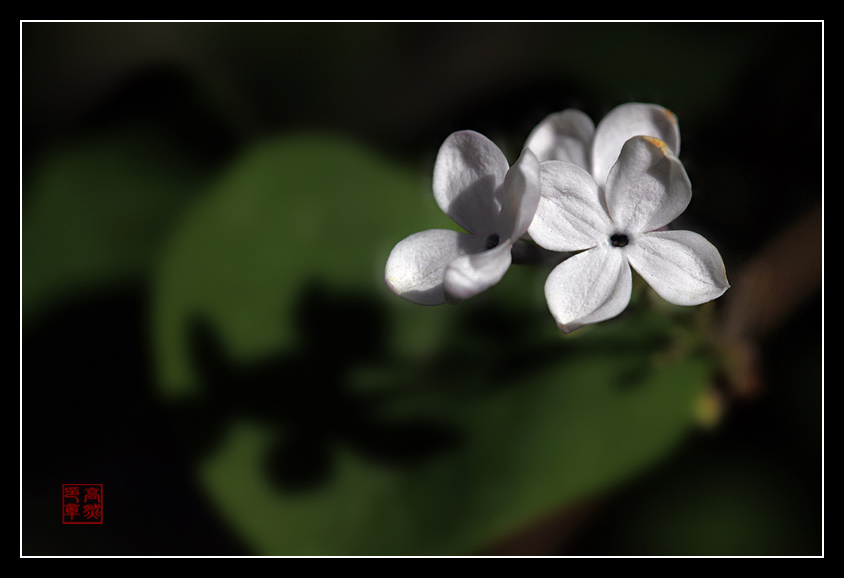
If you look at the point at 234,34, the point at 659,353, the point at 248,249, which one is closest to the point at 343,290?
the point at 248,249

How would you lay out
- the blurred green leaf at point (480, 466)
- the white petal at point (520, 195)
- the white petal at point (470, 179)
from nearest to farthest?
the white petal at point (520, 195) < the white petal at point (470, 179) < the blurred green leaf at point (480, 466)

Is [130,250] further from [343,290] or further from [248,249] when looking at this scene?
[343,290]

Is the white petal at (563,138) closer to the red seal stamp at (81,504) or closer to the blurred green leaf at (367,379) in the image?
the blurred green leaf at (367,379)

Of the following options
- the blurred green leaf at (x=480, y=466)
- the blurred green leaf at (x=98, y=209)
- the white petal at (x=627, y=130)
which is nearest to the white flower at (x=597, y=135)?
the white petal at (x=627, y=130)

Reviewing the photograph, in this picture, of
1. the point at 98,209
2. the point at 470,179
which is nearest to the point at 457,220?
the point at 470,179

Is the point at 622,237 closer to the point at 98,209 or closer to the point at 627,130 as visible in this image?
the point at 627,130

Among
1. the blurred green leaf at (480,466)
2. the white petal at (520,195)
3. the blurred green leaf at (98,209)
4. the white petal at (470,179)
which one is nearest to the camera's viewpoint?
the white petal at (520,195)

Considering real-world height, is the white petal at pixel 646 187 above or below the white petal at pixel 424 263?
above
